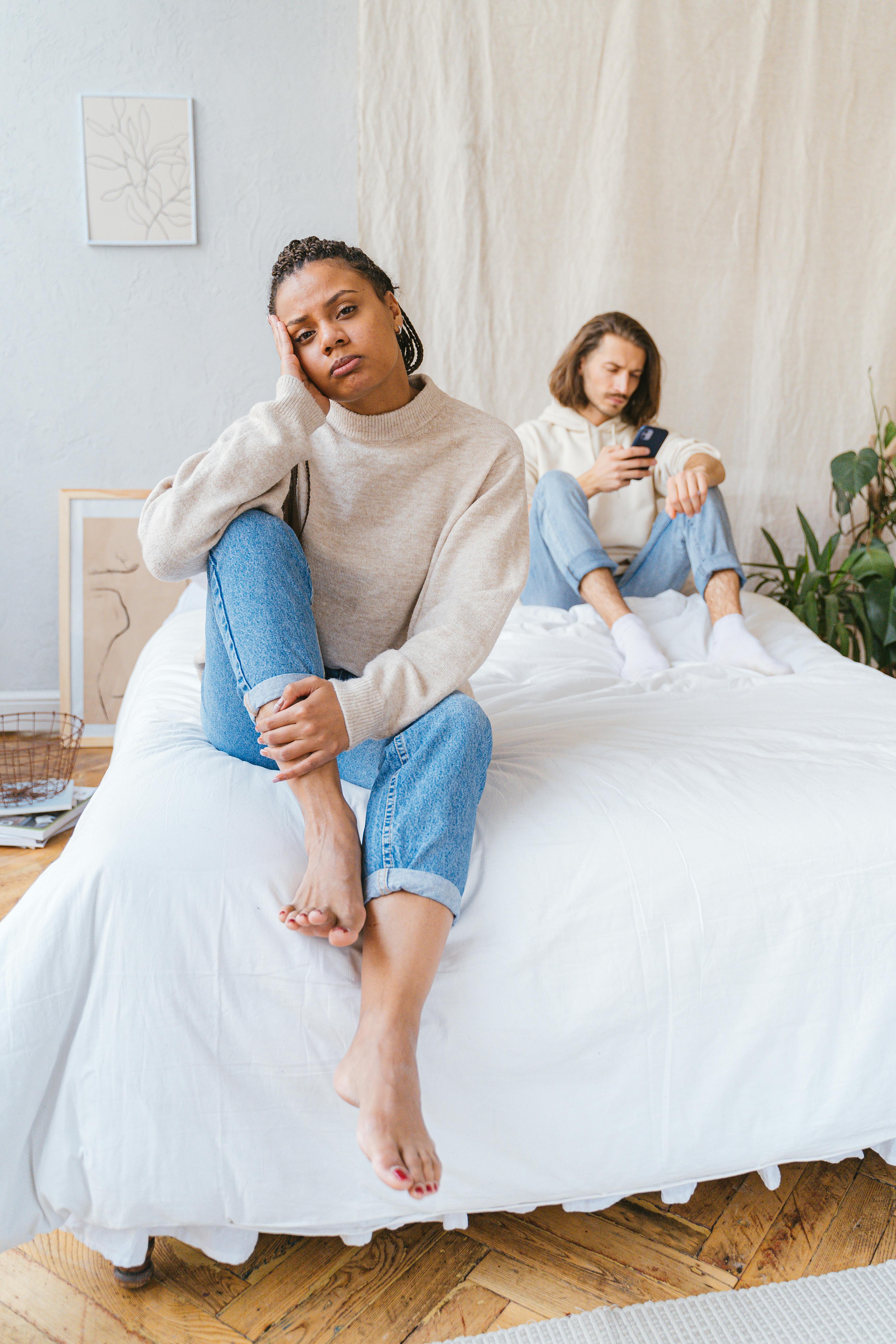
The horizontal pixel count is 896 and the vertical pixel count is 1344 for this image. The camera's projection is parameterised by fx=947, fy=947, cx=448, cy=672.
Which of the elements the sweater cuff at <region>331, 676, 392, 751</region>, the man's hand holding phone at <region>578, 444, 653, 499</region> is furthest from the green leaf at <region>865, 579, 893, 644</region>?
the sweater cuff at <region>331, 676, 392, 751</region>

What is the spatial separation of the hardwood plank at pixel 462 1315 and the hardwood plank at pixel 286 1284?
106 millimetres

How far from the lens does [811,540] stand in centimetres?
263

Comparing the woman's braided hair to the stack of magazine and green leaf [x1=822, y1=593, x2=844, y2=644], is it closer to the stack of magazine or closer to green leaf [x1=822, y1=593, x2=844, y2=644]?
the stack of magazine

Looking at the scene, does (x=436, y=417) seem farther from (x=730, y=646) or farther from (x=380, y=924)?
(x=730, y=646)

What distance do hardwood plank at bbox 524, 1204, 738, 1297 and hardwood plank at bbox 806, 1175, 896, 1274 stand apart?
0.34 ft

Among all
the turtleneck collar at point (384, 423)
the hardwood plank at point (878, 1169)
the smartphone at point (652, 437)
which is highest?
the turtleneck collar at point (384, 423)

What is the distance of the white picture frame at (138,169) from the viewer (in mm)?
2475

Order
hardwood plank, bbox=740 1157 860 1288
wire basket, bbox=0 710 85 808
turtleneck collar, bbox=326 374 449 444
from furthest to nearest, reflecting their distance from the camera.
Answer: wire basket, bbox=0 710 85 808, turtleneck collar, bbox=326 374 449 444, hardwood plank, bbox=740 1157 860 1288

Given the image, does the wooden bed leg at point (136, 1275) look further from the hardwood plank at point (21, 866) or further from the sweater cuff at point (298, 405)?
the sweater cuff at point (298, 405)

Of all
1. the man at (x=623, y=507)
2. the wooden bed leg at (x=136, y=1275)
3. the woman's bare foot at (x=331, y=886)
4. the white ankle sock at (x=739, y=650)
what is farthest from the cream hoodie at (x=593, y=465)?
the wooden bed leg at (x=136, y=1275)

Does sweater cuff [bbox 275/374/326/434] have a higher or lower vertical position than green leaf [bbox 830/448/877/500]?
higher

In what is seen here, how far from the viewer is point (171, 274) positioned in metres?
2.58

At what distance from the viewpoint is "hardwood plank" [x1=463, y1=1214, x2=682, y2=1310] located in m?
0.88

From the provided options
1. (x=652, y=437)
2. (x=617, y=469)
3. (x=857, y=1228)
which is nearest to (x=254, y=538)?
(x=857, y=1228)
